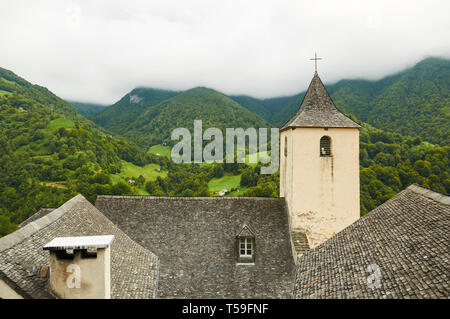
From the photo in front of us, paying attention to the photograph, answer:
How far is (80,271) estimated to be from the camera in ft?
26.3

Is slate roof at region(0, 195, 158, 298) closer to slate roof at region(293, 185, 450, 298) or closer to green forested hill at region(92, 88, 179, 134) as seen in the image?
slate roof at region(293, 185, 450, 298)

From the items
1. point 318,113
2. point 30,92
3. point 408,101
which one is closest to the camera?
point 318,113

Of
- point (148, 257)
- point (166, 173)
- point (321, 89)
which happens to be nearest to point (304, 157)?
point (321, 89)

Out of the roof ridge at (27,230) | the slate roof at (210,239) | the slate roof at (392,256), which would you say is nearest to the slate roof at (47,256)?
the roof ridge at (27,230)

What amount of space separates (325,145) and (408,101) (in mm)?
76604

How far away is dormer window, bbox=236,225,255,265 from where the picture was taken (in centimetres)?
1653

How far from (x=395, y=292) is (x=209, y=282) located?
9491 millimetres

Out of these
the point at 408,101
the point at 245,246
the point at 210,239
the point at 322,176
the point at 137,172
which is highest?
the point at 408,101

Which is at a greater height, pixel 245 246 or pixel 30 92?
pixel 30 92

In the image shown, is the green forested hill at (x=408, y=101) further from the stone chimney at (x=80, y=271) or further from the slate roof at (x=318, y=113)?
the stone chimney at (x=80, y=271)

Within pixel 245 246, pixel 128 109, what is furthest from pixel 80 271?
pixel 128 109

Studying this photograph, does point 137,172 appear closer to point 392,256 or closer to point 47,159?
point 47,159

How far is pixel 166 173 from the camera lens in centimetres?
8494

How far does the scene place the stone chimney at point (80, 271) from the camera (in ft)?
26.2
